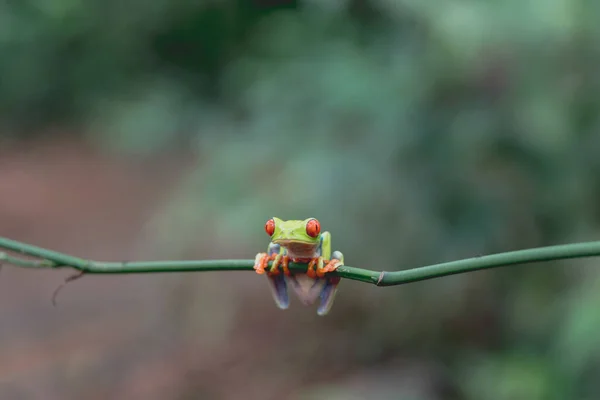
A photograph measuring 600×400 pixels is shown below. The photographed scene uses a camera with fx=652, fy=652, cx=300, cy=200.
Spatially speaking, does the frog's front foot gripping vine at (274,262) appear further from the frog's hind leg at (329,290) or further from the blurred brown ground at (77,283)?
the blurred brown ground at (77,283)

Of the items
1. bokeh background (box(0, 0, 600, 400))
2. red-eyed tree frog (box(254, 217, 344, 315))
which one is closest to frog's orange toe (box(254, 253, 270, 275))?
red-eyed tree frog (box(254, 217, 344, 315))

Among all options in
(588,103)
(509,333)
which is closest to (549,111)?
(588,103)

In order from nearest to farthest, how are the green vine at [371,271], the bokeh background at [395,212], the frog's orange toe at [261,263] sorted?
the green vine at [371,271], the frog's orange toe at [261,263], the bokeh background at [395,212]

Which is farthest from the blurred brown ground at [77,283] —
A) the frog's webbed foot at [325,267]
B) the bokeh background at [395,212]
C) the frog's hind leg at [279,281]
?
the frog's webbed foot at [325,267]

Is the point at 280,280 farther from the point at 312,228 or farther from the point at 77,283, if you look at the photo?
the point at 77,283

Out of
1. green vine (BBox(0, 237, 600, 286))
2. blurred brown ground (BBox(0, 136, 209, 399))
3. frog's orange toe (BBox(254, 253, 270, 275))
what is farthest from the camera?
blurred brown ground (BBox(0, 136, 209, 399))

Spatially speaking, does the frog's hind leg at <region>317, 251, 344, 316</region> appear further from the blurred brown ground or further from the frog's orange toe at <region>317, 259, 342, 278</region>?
the blurred brown ground

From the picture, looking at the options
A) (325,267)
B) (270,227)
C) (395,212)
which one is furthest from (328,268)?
(395,212)

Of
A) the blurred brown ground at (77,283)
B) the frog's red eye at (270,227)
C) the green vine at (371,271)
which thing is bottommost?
the green vine at (371,271)
